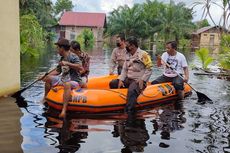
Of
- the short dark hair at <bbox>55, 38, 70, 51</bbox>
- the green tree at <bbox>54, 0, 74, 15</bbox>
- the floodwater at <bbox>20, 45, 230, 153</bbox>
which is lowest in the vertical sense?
the floodwater at <bbox>20, 45, 230, 153</bbox>

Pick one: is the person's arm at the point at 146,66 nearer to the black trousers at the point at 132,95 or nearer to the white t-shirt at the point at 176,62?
the black trousers at the point at 132,95

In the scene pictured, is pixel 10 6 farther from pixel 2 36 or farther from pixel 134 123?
pixel 134 123

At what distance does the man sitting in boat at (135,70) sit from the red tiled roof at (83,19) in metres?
52.7

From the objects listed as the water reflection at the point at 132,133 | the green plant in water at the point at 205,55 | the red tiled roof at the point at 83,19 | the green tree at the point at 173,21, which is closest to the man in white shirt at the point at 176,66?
the water reflection at the point at 132,133

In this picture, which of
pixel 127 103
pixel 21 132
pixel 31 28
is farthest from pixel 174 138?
pixel 31 28

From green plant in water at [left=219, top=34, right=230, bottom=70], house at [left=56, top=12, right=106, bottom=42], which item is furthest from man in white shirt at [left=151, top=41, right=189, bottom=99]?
house at [left=56, top=12, right=106, bottom=42]

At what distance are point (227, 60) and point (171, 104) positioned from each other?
17.3 feet

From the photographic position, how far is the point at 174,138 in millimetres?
5895

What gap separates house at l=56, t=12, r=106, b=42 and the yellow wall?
50432mm

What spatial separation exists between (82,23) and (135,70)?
53746 mm

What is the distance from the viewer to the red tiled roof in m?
60.3

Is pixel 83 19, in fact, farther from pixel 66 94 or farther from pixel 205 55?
pixel 66 94

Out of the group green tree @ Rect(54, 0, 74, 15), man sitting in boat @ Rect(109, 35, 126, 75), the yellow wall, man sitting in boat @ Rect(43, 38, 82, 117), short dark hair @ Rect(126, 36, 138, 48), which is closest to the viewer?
man sitting in boat @ Rect(43, 38, 82, 117)

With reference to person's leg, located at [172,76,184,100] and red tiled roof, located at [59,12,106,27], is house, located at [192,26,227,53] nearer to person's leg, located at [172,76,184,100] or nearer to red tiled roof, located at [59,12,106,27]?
red tiled roof, located at [59,12,106,27]
